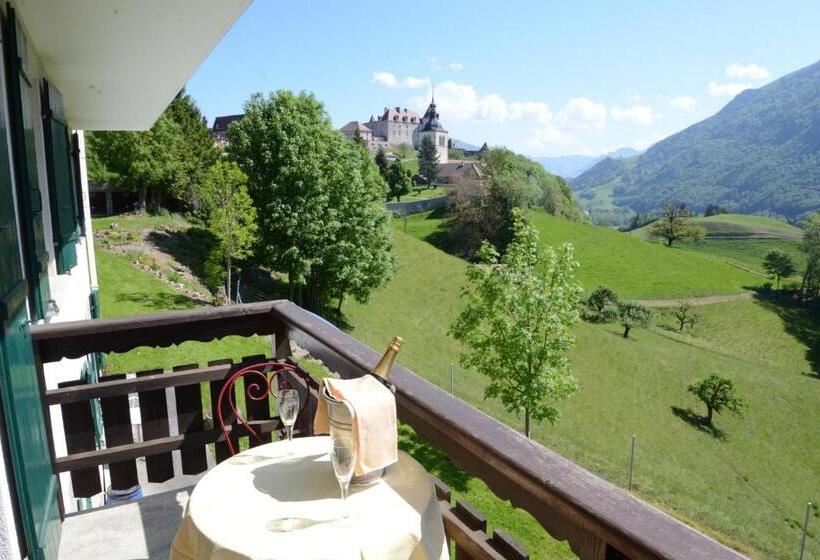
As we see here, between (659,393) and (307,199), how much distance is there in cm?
1857

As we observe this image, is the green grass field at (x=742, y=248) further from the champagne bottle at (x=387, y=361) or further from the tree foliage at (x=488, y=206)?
the champagne bottle at (x=387, y=361)

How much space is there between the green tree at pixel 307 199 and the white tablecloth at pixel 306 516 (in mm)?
18495

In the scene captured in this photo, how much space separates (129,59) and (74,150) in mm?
3878

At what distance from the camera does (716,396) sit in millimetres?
24312

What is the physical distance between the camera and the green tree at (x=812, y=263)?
47594 mm

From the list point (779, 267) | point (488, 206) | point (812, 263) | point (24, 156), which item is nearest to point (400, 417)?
point (24, 156)

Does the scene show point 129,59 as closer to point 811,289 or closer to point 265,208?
point 265,208

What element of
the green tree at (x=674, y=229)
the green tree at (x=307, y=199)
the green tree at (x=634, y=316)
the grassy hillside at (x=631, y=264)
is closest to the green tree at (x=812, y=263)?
the grassy hillside at (x=631, y=264)

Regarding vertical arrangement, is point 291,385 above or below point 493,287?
above

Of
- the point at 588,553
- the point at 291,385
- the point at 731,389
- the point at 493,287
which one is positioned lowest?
the point at 731,389

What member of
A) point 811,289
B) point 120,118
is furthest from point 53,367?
point 811,289

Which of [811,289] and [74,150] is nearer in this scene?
[74,150]

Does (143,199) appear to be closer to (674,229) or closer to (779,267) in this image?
(779,267)

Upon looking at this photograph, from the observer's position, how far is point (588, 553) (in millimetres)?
936
